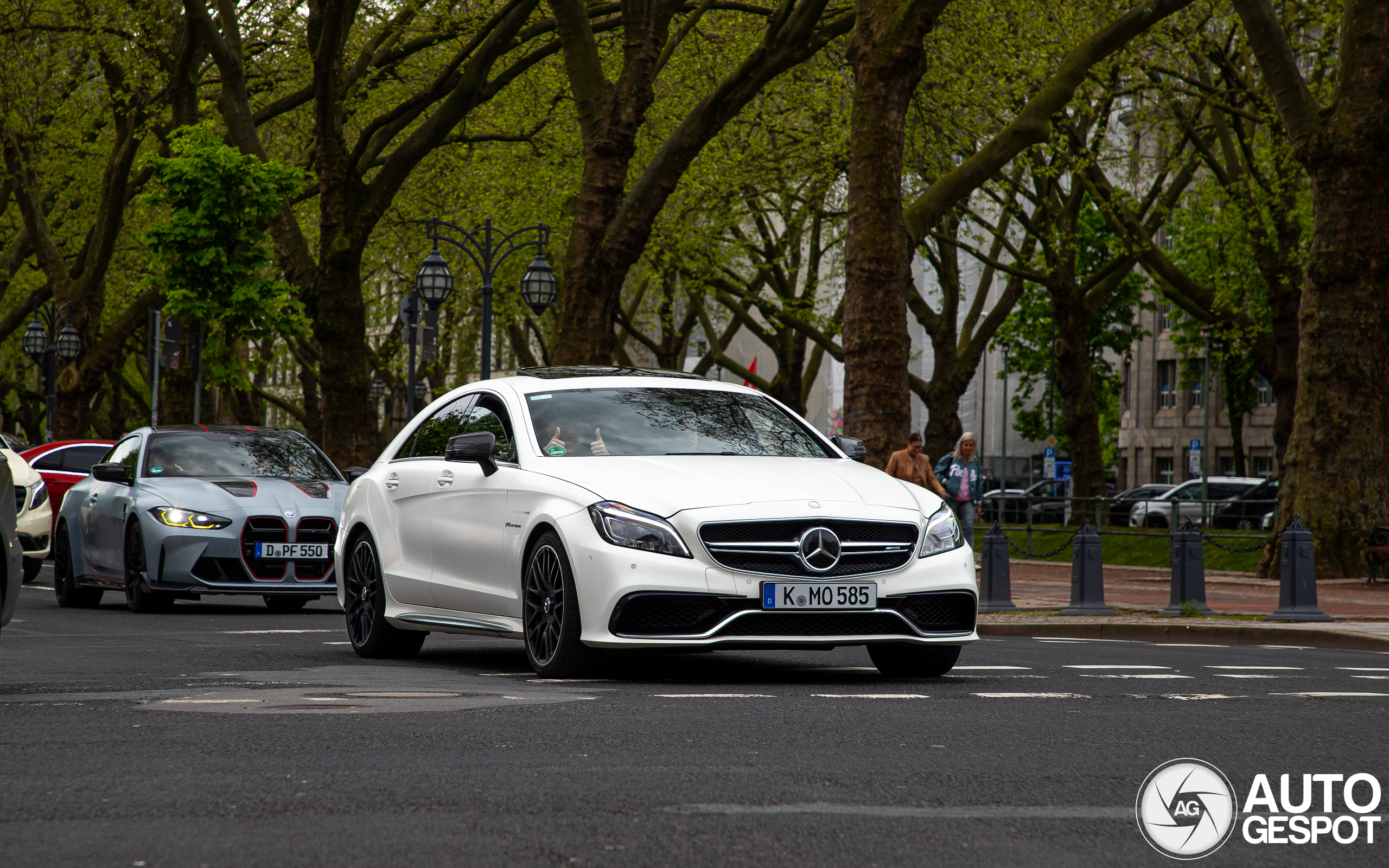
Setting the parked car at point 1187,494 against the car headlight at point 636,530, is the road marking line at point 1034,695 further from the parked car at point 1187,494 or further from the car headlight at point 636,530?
the parked car at point 1187,494

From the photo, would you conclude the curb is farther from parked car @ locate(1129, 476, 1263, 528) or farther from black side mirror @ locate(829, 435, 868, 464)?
parked car @ locate(1129, 476, 1263, 528)

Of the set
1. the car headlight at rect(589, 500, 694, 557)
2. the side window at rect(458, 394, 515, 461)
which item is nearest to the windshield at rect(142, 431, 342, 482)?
the side window at rect(458, 394, 515, 461)

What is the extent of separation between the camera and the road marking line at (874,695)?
8.10 metres

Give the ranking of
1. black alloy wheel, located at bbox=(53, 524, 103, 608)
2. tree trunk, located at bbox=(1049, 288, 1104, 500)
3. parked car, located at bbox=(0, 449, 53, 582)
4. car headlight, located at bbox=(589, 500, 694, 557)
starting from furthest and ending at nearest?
tree trunk, located at bbox=(1049, 288, 1104, 500), parked car, located at bbox=(0, 449, 53, 582), black alloy wheel, located at bbox=(53, 524, 103, 608), car headlight, located at bbox=(589, 500, 694, 557)

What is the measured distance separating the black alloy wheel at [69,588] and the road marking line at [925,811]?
1272 cm

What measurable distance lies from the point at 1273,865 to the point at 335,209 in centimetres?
2297

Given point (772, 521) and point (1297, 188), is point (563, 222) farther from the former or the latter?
point (772, 521)

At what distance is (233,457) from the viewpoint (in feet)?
52.9

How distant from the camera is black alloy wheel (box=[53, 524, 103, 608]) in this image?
16562 mm

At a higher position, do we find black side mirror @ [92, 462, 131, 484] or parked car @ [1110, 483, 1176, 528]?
black side mirror @ [92, 462, 131, 484]

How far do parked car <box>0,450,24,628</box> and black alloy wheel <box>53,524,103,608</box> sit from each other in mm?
8390

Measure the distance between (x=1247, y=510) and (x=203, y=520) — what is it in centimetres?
3314

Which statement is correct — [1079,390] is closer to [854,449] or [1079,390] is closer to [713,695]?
[854,449]

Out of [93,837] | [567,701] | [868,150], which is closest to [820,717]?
[567,701]
